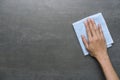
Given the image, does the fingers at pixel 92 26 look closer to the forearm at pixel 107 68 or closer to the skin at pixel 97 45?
the skin at pixel 97 45

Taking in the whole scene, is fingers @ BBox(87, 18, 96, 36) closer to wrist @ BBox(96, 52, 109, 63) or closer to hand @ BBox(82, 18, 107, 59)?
hand @ BBox(82, 18, 107, 59)

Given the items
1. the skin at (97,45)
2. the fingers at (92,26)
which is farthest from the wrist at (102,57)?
the fingers at (92,26)

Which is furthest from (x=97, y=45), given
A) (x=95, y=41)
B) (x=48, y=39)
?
(x=48, y=39)

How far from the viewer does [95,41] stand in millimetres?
1106

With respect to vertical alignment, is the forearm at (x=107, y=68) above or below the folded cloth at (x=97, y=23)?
below

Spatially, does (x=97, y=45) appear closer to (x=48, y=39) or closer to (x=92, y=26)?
(x=92, y=26)

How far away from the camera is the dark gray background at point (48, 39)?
113cm

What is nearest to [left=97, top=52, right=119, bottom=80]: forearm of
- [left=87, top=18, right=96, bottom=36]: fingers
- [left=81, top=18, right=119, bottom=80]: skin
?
[left=81, top=18, right=119, bottom=80]: skin

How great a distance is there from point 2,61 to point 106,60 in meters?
0.49

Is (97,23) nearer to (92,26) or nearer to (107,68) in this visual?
(92,26)

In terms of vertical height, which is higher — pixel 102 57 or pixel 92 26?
pixel 92 26

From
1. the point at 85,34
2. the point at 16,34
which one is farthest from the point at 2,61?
the point at 85,34

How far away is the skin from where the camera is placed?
1.08 metres

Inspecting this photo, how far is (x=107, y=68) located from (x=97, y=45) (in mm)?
111
